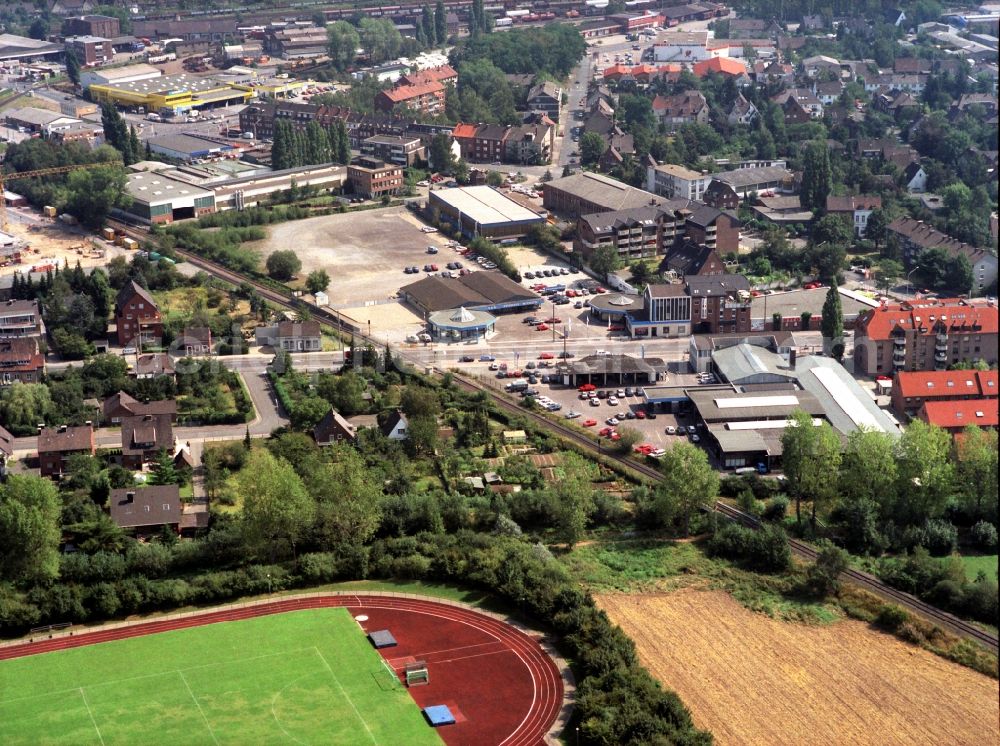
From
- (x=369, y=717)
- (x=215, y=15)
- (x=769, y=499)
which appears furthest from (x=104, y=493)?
(x=215, y=15)

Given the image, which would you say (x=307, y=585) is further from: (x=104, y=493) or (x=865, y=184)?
(x=865, y=184)

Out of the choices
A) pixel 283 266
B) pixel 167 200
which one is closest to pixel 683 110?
pixel 167 200

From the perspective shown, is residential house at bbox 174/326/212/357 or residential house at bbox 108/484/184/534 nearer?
residential house at bbox 108/484/184/534

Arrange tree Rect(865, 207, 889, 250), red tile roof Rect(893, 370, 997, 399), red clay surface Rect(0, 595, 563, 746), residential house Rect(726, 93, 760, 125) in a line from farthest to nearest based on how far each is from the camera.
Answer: residential house Rect(726, 93, 760, 125) → tree Rect(865, 207, 889, 250) → red tile roof Rect(893, 370, 997, 399) → red clay surface Rect(0, 595, 563, 746)

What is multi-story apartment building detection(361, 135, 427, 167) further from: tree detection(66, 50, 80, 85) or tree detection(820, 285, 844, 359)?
tree detection(820, 285, 844, 359)

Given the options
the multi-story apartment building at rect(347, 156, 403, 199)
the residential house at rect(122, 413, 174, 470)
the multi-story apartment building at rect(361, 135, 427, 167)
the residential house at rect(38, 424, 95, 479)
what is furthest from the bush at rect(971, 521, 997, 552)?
the multi-story apartment building at rect(361, 135, 427, 167)

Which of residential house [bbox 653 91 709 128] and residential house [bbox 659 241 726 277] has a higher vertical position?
residential house [bbox 653 91 709 128]

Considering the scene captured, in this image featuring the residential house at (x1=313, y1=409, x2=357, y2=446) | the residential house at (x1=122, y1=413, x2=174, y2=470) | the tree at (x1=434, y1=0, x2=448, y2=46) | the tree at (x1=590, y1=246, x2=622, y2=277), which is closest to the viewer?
the residential house at (x1=122, y1=413, x2=174, y2=470)

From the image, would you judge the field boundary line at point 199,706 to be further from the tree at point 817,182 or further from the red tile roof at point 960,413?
the tree at point 817,182
